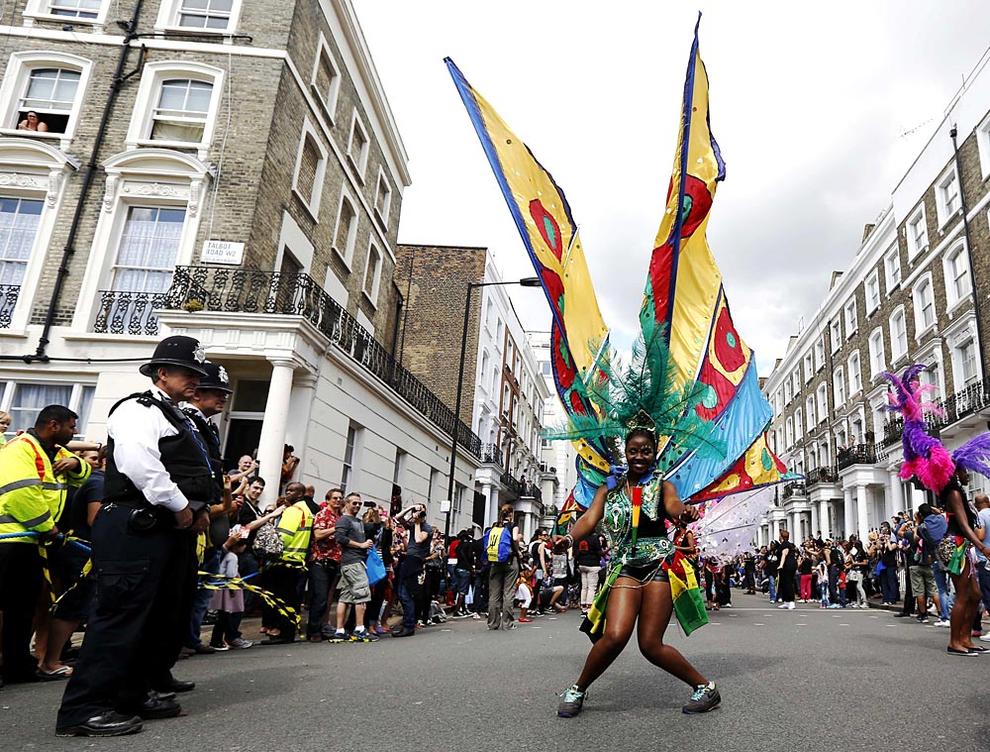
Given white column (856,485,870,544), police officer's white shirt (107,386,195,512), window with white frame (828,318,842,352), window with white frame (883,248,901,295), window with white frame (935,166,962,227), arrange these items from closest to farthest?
police officer's white shirt (107,386,195,512) → window with white frame (935,166,962,227) → window with white frame (883,248,901,295) → white column (856,485,870,544) → window with white frame (828,318,842,352)

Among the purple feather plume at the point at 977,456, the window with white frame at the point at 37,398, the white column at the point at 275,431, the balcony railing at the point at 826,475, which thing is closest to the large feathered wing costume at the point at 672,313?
the purple feather plume at the point at 977,456

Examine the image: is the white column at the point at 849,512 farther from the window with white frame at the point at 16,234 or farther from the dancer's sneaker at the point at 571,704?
the dancer's sneaker at the point at 571,704

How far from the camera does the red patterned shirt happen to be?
8500mm

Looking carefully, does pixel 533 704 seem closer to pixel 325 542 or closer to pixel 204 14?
pixel 325 542

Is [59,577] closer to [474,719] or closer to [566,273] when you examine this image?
[474,719]

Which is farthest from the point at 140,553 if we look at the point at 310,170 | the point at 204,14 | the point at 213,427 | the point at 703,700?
the point at 204,14

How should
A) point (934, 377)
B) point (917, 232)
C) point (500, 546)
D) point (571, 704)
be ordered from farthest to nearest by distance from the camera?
point (917, 232), point (934, 377), point (500, 546), point (571, 704)

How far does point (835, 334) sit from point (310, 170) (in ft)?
114

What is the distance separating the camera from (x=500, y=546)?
10.6 meters

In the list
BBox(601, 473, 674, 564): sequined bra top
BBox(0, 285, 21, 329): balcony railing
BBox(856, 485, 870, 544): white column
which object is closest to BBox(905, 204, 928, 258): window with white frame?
BBox(856, 485, 870, 544): white column

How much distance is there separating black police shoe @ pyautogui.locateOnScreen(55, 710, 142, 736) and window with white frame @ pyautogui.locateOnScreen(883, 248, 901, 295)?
35275 mm

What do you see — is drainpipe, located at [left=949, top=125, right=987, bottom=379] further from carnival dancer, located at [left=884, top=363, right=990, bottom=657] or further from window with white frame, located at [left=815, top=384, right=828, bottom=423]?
carnival dancer, located at [left=884, top=363, right=990, bottom=657]

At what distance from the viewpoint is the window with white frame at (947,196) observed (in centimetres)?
2659

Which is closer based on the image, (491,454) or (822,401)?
(491,454)
